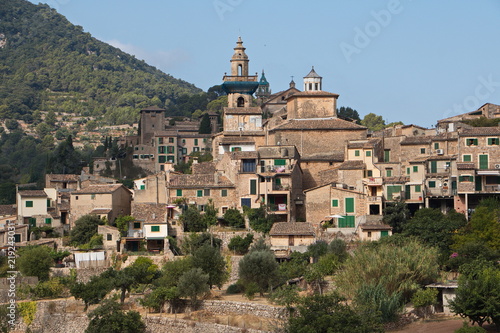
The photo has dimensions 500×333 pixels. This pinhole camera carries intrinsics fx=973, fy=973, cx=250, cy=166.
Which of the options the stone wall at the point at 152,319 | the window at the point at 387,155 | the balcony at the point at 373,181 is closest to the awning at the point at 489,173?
the balcony at the point at 373,181

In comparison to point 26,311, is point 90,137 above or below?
above

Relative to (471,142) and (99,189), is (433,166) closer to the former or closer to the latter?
(471,142)

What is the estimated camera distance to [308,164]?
63.8m

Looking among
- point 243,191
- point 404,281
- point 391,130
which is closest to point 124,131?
point 391,130

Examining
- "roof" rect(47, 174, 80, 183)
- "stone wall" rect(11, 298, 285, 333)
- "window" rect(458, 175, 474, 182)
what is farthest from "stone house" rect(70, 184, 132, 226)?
"window" rect(458, 175, 474, 182)

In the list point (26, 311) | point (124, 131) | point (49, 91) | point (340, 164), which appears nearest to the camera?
point (26, 311)

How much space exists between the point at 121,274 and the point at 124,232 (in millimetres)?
6503

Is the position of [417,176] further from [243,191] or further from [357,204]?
[243,191]

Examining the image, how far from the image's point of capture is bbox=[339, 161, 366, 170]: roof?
60031mm

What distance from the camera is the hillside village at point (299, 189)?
56719 mm

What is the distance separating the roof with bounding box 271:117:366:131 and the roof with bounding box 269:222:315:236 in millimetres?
11433

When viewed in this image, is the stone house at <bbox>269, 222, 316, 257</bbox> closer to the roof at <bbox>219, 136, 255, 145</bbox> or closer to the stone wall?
the stone wall

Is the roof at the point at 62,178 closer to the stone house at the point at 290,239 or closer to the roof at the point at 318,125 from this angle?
the roof at the point at 318,125

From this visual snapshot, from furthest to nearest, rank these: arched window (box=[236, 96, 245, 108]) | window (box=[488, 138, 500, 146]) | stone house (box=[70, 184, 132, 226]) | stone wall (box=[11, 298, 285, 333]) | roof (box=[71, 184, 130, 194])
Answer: arched window (box=[236, 96, 245, 108]) → roof (box=[71, 184, 130, 194]) → window (box=[488, 138, 500, 146]) → stone house (box=[70, 184, 132, 226]) → stone wall (box=[11, 298, 285, 333])
